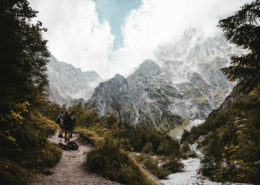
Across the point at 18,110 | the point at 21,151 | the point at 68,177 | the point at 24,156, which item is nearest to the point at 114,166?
the point at 68,177

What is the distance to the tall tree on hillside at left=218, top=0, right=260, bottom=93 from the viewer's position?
487 centimetres

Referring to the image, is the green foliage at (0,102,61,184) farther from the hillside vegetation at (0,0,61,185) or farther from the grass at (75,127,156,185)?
the grass at (75,127,156,185)

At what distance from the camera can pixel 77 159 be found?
877cm

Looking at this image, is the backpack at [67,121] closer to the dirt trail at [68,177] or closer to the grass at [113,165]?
the dirt trail at [68,177]

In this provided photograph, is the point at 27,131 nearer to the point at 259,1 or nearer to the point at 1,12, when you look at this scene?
the point at 1,12

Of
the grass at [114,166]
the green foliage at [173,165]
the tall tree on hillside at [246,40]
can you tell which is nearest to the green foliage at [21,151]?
the grass at [114,166]

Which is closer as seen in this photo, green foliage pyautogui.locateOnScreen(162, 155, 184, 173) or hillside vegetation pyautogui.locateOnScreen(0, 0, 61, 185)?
hillside vegetation pyautogui.locateOnScreen(0, 0, 61, 185)

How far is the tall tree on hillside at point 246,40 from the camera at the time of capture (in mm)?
4871

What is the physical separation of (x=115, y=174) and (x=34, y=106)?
17.1ft

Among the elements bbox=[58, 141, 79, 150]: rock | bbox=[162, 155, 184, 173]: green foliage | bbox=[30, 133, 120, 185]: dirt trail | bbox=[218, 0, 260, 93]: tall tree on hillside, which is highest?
bbox=[218, 0, 260, 93]: tall tree on hillside

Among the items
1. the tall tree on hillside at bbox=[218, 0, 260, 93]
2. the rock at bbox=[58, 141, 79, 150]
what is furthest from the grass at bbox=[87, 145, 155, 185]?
the tall tree on hillside at bbox=[218, 0, 260, 93]

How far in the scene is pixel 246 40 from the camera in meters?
5.25

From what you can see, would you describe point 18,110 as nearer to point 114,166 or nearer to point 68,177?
point 68,177

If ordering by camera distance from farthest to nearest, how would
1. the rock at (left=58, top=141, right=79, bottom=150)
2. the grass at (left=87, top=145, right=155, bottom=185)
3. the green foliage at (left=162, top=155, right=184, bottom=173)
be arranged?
the green foliage at (left=162, top=155, right=184, bottom=173)
the rock at (left=58, top=141, right=79, bottom=150)
the grass at (left=87, top=145, right=155, bottom=185)
